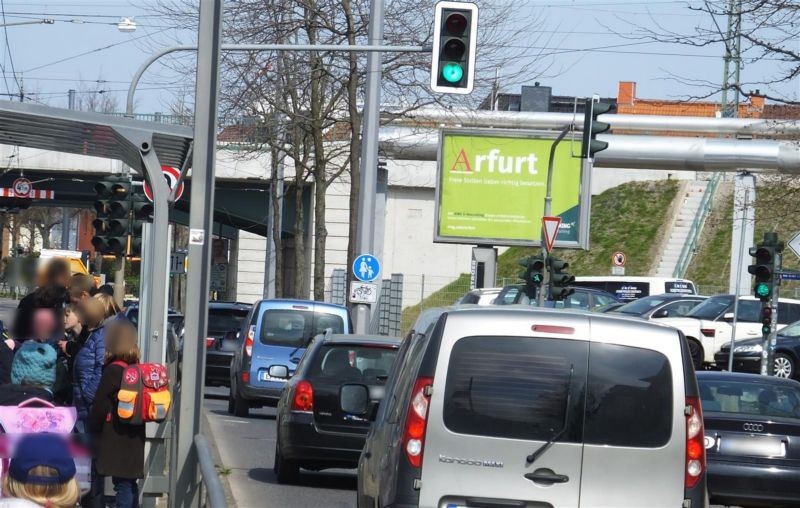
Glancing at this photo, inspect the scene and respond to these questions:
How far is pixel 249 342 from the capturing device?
68.6 ft

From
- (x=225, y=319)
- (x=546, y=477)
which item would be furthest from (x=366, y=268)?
(x=546, y=477)

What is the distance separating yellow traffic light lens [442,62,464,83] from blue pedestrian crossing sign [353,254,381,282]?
30.4 ft

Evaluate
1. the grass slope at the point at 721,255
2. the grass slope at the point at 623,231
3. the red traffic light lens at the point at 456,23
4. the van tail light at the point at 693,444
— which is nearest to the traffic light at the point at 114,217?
the red traffic light lens at the point at 456,23

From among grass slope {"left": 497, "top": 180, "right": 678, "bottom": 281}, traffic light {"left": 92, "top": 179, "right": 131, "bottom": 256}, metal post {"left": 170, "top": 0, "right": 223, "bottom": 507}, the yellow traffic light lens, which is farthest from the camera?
grass slope {"left": 497, "top": 180, "right": 678, "bottom": 281}

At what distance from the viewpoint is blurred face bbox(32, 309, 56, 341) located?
10914 mm

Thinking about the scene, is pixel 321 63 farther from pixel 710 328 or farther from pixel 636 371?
pixel 636 371

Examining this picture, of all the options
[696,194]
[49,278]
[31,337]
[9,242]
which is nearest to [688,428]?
[31,337]

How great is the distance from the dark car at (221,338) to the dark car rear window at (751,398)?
40.4 feet

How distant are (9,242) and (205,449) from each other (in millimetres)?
108884

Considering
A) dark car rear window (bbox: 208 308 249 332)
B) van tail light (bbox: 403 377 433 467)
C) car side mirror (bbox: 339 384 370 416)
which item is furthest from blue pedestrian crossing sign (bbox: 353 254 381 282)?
van tail light (bbox: 403 377 433 467)

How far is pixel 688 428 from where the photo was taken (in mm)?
6773

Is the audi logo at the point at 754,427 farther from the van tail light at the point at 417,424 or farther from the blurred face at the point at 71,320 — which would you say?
the van tail light at the point at 417,424

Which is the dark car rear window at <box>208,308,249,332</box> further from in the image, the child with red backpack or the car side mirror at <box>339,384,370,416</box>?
the car side mirror at <box>339,384,370,416</box>

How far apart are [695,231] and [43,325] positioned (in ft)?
162
